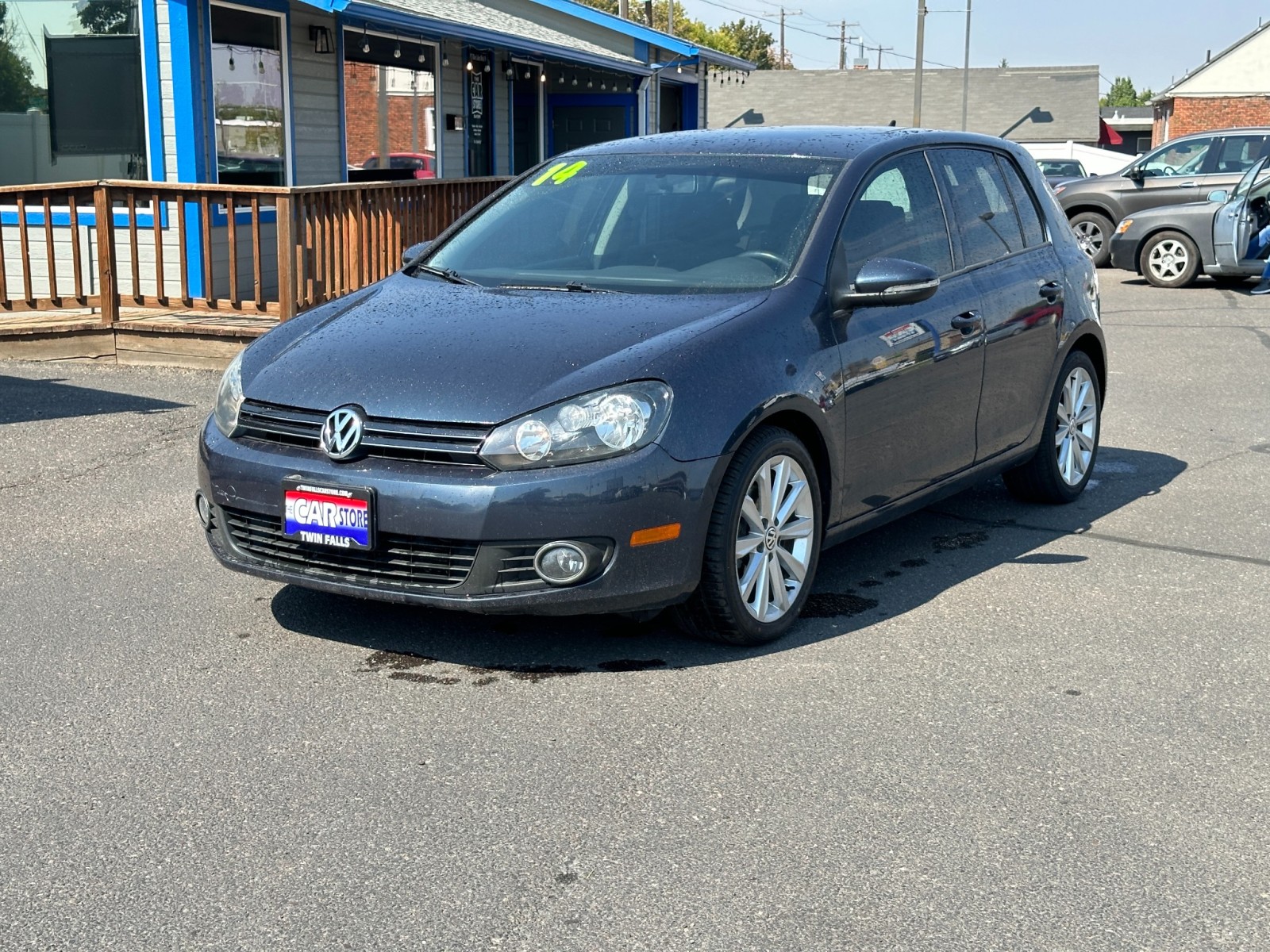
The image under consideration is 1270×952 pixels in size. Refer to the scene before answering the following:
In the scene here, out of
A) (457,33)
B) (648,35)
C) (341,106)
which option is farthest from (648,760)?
(648,35)

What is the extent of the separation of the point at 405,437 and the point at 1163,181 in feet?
64.2

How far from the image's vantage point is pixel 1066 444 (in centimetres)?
736

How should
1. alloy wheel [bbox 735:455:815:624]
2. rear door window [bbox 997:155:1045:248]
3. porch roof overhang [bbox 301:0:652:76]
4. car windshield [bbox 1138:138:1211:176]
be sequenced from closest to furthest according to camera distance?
alloy wheel [bbox 735:455:815:624]
rear door window [bbox 997:155:1045:248]
porch roof overhang [bbox 301:0:652:76]
car windshield [bbox 1138:138:1211:176]

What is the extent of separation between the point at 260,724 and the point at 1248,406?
8.02 meters

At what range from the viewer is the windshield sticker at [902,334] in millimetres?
5730

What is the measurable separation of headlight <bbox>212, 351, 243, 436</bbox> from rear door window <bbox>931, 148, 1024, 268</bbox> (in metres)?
2.93

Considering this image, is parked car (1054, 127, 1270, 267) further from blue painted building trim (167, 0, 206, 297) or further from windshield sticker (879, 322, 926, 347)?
windshield sticker (879, 322, 926, 347)

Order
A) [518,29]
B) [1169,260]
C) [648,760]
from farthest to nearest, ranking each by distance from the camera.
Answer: [518,29]
[1169,260]
[648,760]

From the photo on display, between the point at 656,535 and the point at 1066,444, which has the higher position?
the point at 656,535

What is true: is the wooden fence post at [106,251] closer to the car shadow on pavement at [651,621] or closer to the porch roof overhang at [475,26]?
the porch roof overhang at [475,26]

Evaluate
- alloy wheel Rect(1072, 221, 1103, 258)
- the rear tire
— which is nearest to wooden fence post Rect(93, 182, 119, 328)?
the rear tire

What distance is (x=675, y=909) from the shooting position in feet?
11.1

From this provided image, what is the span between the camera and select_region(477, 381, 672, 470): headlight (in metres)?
4.68

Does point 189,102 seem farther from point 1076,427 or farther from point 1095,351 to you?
point 1076,427
